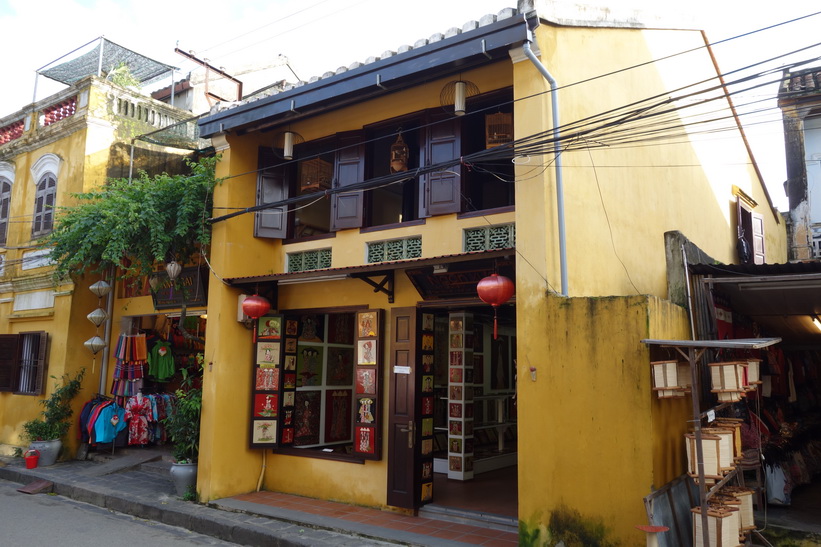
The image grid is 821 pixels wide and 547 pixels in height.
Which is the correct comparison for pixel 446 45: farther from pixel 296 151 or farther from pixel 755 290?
pixel 755 290

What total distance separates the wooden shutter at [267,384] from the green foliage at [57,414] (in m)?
5.03

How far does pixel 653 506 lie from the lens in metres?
5.60

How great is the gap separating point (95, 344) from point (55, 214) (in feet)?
10.7

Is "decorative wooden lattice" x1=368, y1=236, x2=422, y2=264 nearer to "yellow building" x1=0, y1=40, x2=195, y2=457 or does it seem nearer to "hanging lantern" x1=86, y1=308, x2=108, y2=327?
"hanging lantern" x1=86, y1=308, x2=108, y2=327

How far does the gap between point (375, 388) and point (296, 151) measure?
434 centimetres

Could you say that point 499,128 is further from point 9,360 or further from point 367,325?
point 9,360

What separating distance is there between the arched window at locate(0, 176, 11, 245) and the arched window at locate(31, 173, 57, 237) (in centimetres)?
156

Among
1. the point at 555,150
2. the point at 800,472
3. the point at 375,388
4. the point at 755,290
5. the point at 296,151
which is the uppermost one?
the point at 296,151

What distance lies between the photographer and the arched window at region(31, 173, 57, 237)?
554 inches

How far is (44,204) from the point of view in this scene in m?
14.0

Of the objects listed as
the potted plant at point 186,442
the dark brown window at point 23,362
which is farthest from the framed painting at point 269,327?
the dark brown window at point 23,362

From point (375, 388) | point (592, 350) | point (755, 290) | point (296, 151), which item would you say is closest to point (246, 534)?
point (375, 388)

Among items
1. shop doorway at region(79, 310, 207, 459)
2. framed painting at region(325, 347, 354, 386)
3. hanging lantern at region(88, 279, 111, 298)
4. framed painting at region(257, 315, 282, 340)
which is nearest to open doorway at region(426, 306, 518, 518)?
framed painting at region(325, 347, 354, 386)

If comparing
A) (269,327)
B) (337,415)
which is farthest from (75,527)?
(337,415)
